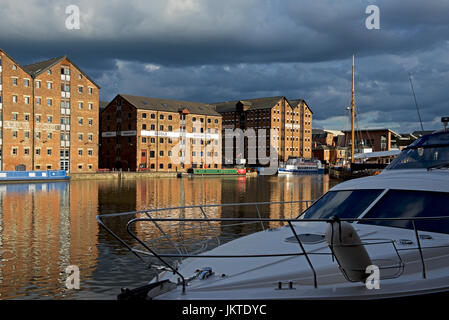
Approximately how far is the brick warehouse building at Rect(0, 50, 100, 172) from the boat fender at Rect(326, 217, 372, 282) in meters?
76.9

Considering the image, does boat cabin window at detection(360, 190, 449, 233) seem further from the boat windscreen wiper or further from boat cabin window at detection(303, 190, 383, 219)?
the boat windscreen wiper

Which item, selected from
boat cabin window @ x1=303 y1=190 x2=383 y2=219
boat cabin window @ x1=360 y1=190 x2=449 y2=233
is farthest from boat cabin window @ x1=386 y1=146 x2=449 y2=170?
boat cabin window @ x1=303 y1=190 x2=383 y2=219

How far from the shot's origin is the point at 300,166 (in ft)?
404

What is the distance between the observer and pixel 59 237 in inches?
778

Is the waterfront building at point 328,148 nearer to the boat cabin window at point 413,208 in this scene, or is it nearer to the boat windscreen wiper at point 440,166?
the boat windscreen wiper at point 440,166

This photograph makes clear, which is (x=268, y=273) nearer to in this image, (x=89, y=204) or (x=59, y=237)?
(x=59, y=237)

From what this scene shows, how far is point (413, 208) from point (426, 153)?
3089 mm

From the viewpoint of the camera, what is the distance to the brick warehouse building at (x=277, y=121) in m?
131

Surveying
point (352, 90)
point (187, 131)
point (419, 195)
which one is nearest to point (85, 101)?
point (187, 131)

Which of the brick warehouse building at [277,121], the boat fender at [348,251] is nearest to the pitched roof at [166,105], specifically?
the brick warehouse building at [277,121]

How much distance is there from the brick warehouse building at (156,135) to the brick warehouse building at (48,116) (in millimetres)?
12218

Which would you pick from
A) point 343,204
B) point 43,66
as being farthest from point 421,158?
point 43,66

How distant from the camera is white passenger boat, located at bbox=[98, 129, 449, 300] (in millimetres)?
6402

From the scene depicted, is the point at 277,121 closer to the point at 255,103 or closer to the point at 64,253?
the point at 255,103
